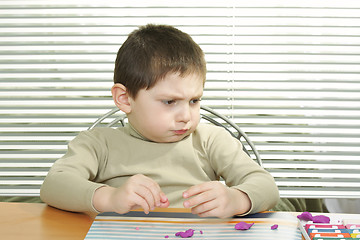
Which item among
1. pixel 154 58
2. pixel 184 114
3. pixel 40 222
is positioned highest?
pixel 154 58

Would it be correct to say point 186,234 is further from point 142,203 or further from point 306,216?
point 306,216

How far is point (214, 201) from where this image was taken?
0.87m

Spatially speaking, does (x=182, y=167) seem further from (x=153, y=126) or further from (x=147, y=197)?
(x=147, y=197)

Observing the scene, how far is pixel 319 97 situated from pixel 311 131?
0.52 ft

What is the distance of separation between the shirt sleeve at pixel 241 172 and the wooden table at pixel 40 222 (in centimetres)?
31

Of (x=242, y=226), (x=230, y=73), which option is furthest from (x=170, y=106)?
(x=230, y=73)

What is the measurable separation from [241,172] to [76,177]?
365 mm

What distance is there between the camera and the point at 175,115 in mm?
1093

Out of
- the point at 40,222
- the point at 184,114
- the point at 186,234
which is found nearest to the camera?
the point at 186,234

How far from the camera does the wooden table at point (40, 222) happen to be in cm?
82

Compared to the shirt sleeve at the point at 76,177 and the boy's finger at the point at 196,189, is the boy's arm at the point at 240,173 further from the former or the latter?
the shirt sleeve at the point at 76,177

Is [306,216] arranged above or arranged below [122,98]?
below

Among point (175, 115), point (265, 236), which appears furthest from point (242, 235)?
point (175, 115)

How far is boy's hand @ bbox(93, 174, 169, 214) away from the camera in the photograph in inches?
32.8
